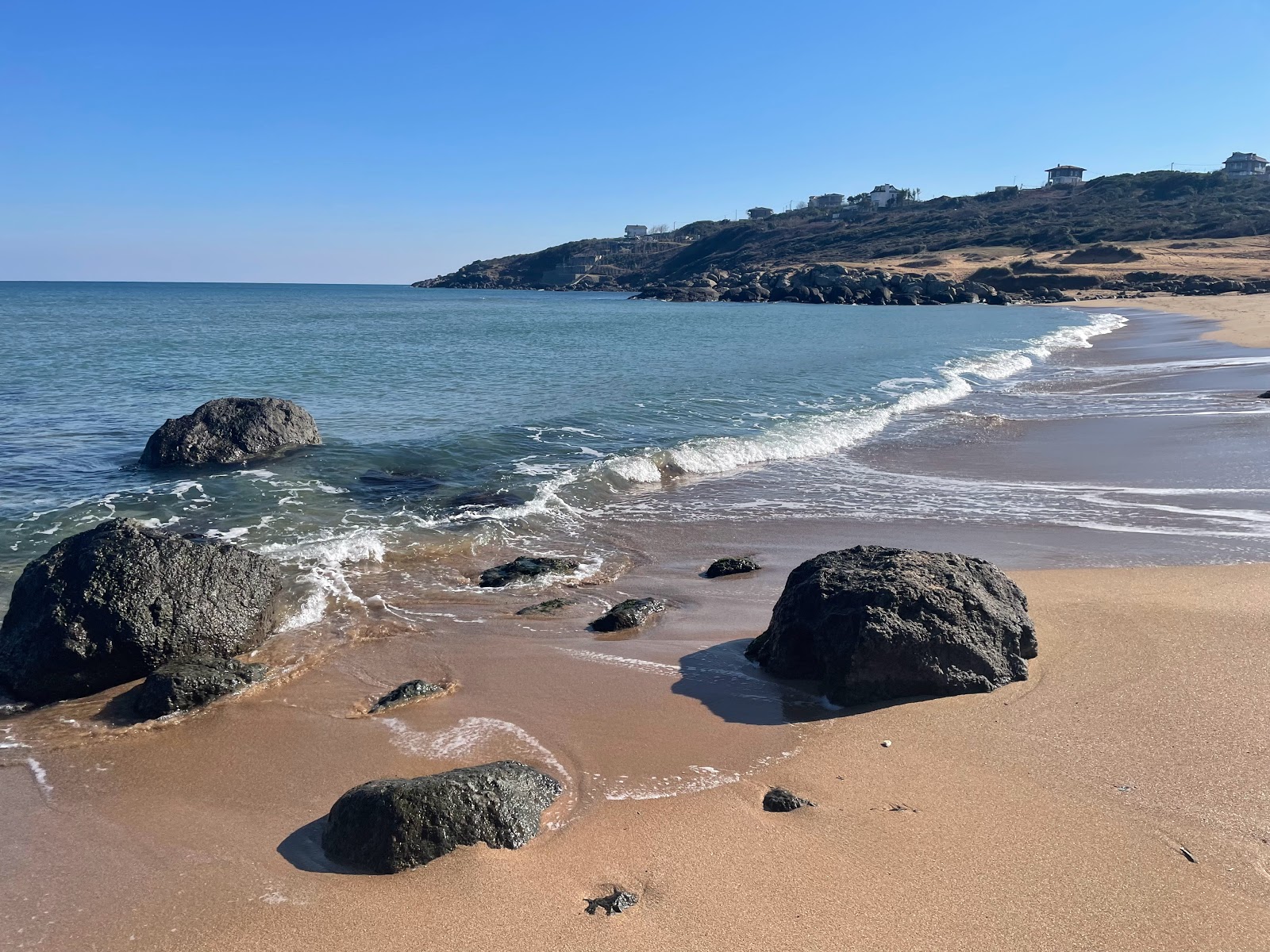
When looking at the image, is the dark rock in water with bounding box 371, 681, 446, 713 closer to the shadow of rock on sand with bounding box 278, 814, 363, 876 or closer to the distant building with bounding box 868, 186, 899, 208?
the shadow of rock on sand with bounding box 278, 814, 363, 876

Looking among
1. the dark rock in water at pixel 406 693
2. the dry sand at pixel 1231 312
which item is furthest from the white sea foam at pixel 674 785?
the dry sand at pixel 1231 312

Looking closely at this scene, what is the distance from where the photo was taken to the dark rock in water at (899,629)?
228 inches

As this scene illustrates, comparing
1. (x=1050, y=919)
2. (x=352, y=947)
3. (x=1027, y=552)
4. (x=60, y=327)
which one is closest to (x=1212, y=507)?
(x=1027, y=552)

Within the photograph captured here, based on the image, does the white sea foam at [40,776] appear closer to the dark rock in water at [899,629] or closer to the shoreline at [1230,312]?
the dark rock in water at [899,629]

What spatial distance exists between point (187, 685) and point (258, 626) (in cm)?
118

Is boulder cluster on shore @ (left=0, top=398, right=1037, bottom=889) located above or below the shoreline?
below

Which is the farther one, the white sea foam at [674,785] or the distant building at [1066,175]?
the distant building at [1066,175]

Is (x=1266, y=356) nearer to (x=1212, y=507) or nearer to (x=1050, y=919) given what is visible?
(x=1212, y=507)

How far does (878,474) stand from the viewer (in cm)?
1369

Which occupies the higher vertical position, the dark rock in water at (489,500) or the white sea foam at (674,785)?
the dark rock in water at (489,500)

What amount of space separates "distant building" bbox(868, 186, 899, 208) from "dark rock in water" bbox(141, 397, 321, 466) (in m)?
167

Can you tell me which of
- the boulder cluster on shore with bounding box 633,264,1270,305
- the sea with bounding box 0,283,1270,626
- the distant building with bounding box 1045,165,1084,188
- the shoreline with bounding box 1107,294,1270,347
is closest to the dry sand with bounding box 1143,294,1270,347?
the shoreline with bounding box 1107,294,1270,347

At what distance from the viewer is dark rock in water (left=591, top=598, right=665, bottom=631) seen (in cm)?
730

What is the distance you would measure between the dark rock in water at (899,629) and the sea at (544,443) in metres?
3.34
